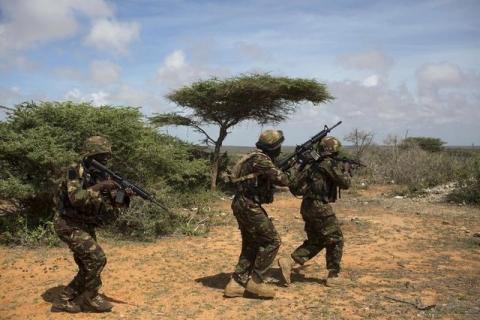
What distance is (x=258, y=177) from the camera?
5.12m

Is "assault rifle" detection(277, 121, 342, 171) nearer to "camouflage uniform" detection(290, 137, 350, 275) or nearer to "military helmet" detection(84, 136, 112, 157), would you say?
"camouflage uniform" detection(290, 137, 350, 275)

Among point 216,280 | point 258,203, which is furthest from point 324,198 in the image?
point 216,280

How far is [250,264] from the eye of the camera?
536cm

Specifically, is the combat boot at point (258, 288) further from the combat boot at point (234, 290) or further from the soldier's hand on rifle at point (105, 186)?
the soldier's hand on rifle at point (105, 186)

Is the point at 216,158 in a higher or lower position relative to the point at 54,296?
higher

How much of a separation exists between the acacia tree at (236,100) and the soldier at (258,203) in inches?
365

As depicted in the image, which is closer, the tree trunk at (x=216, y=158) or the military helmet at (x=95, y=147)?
the military helmet at (x=95, y=147)

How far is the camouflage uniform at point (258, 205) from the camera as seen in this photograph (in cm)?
505

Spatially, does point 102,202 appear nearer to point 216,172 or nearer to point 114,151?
point 114,151

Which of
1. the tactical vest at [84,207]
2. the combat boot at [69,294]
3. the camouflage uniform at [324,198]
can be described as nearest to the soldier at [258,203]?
the camouflage uniform at [324,198]

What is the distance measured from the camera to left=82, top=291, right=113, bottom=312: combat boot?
4797 millimetres

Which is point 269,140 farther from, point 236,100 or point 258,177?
point 236,100

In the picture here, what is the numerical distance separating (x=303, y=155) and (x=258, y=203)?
94 centimetres

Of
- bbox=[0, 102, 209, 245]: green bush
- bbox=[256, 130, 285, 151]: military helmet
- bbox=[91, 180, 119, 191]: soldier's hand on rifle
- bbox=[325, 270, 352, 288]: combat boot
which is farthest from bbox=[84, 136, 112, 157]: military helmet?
bbox=[0, 102, 209, 245]: green bush
